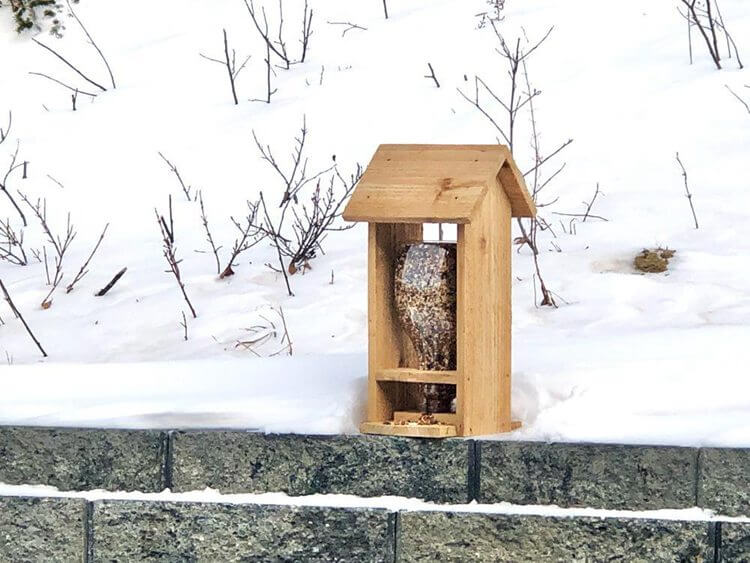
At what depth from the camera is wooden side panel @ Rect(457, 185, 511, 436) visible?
3.49 metres

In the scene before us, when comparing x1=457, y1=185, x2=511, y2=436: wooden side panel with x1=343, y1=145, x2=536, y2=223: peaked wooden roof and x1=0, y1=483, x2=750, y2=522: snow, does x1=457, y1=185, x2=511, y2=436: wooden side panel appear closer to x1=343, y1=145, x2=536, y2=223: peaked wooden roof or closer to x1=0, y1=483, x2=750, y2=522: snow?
x1=343, y1=145, x2=536, y2=223: peaked wooden roof

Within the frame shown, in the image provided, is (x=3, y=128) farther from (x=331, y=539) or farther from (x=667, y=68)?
(x=331, y=539)

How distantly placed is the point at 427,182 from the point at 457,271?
0.22 m

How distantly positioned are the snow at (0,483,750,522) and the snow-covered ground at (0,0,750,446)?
169mm

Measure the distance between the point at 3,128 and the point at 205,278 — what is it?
81.1 inches

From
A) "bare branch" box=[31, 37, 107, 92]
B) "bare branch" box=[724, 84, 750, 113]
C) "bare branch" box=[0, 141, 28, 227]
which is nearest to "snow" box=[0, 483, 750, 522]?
"bare branch" box=[0, 141, 28, 227]

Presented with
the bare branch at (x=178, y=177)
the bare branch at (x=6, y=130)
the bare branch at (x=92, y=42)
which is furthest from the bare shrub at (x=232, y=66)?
the bare branch at (x=6, y=130)

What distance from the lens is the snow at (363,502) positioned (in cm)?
346

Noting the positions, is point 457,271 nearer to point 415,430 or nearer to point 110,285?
point 415,430

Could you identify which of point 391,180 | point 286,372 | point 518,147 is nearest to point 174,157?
point 518,147

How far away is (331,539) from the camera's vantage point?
363 centimetres

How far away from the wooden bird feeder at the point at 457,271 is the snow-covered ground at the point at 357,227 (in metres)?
0.13

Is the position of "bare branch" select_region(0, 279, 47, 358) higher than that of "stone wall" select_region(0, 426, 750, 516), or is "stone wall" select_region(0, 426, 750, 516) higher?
"bare branch" select_region(0, 279, 47, 358)

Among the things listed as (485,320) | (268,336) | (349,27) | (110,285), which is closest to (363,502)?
(485,320)
